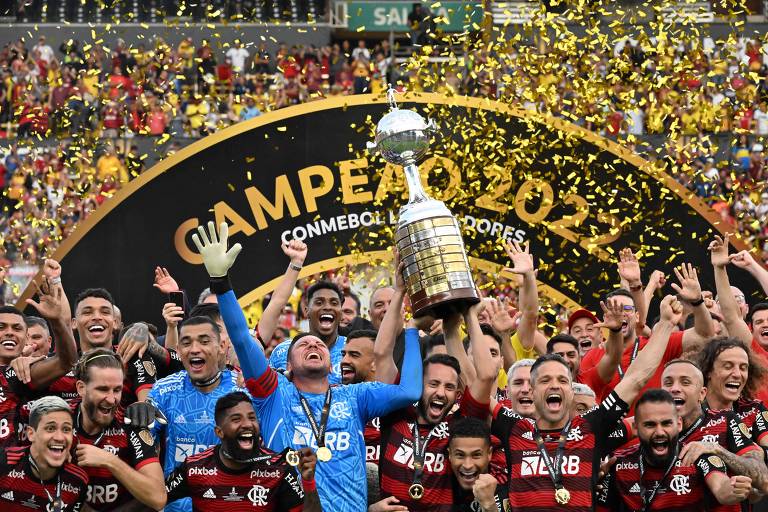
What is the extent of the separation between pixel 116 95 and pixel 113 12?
594 centimetres

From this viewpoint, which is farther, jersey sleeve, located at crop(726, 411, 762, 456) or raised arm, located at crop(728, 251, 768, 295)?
raised arm, located at crop(728, 251, 768, 295)

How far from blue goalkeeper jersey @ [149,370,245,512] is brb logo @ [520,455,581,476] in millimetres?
1498

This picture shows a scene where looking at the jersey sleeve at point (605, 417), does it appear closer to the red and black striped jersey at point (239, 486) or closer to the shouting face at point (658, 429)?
the shouting face at point (658, 429)

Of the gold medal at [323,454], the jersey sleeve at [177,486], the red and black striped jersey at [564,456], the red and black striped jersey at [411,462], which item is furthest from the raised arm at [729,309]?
the jersey sleeve at [177,486]

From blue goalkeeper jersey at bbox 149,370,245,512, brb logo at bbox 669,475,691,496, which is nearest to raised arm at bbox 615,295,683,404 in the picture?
brb logo at bbox 669,475,691,496

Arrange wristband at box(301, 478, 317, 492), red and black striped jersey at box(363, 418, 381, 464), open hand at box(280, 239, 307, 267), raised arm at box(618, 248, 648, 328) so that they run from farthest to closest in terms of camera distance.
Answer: raised arm at box(618, 248, 648, 328)
open hand at box(280, 239, 307, 267)
red and black striped jersey at box(363, 418, 381, 464)
wristband at box(301, 478, 317, 492)

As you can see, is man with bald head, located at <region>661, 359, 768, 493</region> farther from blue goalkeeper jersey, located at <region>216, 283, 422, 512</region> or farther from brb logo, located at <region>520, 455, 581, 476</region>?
blue goalkeeper jersey, located at <region>216, 283, 422, 512</region>

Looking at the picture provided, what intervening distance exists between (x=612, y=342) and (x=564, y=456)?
3.80 ft

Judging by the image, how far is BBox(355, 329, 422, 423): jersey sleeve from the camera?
6.73 meters

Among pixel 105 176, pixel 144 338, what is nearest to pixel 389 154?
pixel 144 338

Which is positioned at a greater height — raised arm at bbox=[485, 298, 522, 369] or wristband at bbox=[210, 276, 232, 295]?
wristband at bbox=[210, 276, 232, 295]

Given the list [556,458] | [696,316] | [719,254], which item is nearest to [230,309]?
[556,458]

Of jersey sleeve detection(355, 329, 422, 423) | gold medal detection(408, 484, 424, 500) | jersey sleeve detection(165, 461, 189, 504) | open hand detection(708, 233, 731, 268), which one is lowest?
gold medal detection(408, 484, 424, 500)

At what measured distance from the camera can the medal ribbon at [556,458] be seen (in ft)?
21.5
